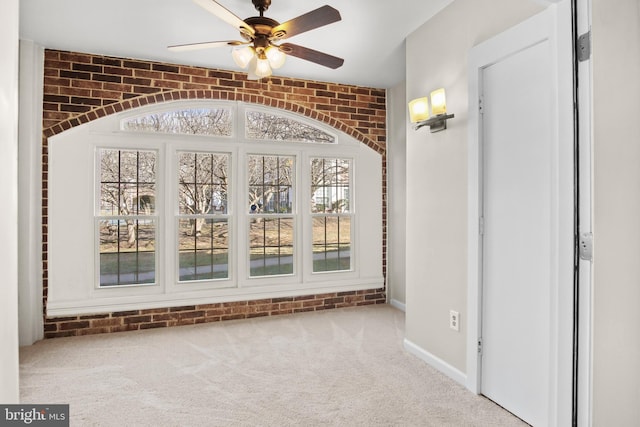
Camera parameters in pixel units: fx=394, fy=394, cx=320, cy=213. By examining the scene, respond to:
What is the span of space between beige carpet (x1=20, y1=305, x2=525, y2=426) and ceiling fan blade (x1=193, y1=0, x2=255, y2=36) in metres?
2.36

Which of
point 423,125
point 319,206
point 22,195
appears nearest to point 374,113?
point 319,206

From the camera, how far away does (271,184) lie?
461 centimetres

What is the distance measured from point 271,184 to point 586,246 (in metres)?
3.40

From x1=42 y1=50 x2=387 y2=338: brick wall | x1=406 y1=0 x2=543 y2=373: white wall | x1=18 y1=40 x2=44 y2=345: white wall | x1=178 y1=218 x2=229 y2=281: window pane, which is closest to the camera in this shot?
x1=406 y1=0 x2=543 y2=373: white wall

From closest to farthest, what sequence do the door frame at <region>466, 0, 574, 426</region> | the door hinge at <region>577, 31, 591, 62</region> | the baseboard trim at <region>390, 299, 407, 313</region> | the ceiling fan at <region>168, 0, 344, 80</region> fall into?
the door hinge at <region>577, 31, 591, 62</region> < the door frame at <region>466, 0, 574, 426</region> < the ceiling fan at <region>168, 0, 344, 80</region> < the baseboard trim at <region>390, 299, 407, 313</region>

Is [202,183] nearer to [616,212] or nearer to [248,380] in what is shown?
[248,380]

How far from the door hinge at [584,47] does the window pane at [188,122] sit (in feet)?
11.3

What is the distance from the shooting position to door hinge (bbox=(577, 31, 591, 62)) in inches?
66.7

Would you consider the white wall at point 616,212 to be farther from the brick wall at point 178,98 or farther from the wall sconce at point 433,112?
the brick wall at point 178,98

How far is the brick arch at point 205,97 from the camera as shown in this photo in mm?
3842

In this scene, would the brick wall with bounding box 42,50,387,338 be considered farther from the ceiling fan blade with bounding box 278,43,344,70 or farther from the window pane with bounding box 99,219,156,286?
the ceiling fan blade with bounding box 278,43,344,70

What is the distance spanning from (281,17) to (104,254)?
2.87m

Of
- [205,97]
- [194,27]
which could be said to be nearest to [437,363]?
[194,27]

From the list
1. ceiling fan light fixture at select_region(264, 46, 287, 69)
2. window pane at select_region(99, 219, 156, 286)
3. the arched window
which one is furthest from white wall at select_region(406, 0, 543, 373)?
window pane at select_region(99, 219, 156, 286)
